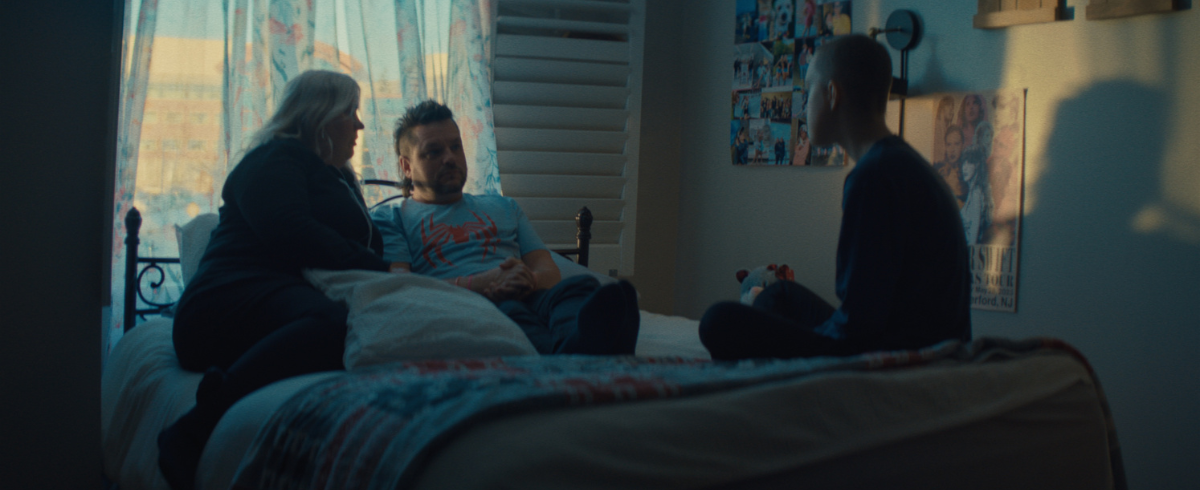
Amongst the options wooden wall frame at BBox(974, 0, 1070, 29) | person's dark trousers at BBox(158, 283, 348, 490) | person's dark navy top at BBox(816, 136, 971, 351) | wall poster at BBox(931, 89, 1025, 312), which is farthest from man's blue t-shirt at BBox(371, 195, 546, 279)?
wooden wall frame at BBox(974, 0, 1070, 29)

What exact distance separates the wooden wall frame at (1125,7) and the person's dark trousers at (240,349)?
2.06m

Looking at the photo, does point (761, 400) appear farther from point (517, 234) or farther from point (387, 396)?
point (517, 234)

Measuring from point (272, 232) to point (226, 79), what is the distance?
1.12 meters

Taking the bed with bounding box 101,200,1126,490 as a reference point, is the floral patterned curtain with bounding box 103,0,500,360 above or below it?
above

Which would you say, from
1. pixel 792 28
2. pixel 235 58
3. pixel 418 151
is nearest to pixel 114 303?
pixel 235 58

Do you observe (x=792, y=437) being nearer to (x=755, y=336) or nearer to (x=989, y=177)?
(x=755, y=336)

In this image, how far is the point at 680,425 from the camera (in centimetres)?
89

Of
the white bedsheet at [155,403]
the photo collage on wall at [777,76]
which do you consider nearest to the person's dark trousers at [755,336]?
the white bedsheet at [155,403]

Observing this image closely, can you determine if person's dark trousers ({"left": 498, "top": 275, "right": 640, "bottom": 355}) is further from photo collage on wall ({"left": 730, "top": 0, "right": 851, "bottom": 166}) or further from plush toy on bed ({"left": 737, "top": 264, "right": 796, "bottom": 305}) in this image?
photo collage on wall ({"left": 730, "top": 0, "right": 851, "bottom": 166})

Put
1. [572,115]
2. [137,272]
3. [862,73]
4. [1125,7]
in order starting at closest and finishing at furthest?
1. [862,73]
2. [1125,7]
3. [137,272]
4. [572,115]

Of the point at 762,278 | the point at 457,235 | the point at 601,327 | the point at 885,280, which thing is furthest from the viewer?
the point at 762,278

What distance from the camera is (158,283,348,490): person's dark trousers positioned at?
133cm

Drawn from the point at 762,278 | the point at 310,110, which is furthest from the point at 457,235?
the point at 762,278

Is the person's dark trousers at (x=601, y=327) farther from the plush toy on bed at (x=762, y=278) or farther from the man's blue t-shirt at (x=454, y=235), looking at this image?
the plush toy on bed at (x=762, y=278)
